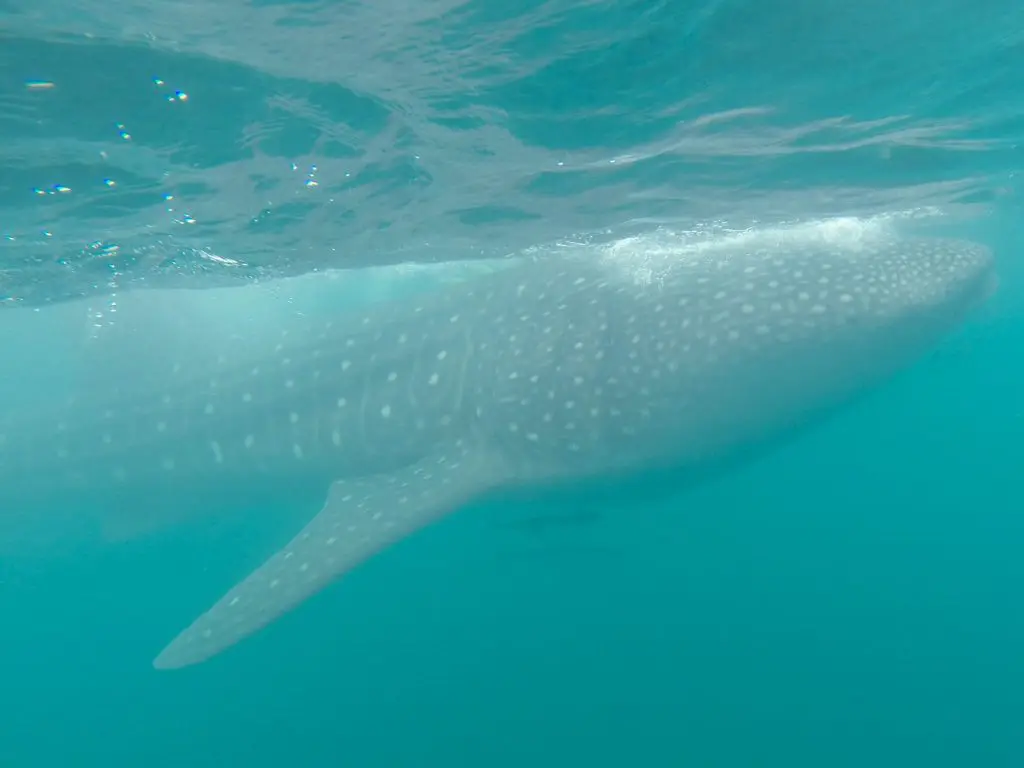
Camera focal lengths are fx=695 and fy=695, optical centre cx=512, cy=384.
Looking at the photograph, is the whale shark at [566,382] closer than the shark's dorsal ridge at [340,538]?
No

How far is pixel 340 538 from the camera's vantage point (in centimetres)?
749

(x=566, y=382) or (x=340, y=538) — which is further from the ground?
(x=566, y=382)

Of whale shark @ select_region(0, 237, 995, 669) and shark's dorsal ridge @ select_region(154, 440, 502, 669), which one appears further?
whale shark @ select_region(0, 237, 995, 669)

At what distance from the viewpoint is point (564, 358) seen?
7.79 metres

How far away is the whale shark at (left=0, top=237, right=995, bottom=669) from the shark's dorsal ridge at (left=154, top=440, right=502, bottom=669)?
0.02 meters

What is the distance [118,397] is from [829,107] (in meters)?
11.2

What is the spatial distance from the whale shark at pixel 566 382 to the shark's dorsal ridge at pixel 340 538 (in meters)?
0.02

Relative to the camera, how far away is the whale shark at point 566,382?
281 inches

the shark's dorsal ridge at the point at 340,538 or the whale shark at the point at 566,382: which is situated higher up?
the whale shark at the point at 566,382

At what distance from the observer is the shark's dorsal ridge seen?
266 inches

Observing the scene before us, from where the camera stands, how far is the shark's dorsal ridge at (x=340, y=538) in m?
6.75

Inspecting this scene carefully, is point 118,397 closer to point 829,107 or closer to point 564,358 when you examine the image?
point 564,358

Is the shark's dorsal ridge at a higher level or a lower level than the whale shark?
lower

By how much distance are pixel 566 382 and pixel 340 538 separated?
2.97 m
